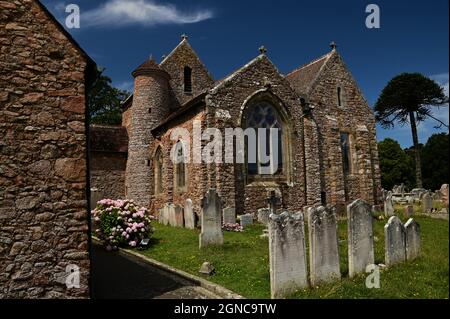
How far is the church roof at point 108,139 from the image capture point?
72.6 feet

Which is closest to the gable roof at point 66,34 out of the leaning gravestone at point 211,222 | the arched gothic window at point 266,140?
the leaning gravestone at point 211,222

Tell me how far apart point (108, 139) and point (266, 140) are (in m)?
11.2

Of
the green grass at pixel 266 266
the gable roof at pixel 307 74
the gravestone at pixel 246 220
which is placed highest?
the gable roof at pixel 307 74

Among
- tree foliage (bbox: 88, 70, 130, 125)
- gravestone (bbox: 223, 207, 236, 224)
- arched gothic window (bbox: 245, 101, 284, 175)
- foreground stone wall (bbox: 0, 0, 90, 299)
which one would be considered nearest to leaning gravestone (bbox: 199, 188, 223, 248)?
gravestone (bbox: 223, 207, 236, 224)

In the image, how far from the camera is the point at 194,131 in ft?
53.6

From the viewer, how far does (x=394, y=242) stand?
7477mm

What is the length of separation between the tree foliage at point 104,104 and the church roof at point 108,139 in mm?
13422

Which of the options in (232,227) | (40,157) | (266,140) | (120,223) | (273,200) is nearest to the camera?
(40,157)

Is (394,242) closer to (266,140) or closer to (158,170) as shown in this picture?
(266,140)

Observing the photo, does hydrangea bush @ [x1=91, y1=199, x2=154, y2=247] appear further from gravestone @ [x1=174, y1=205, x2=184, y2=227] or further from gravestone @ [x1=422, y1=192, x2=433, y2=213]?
gravestone @ [x1=422, y1=192, x2=433, y2=213]

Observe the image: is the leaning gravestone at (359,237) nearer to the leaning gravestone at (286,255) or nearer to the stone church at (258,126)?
the leaning gravestone at (286,255)

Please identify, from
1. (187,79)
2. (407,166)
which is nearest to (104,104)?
(187,79)
